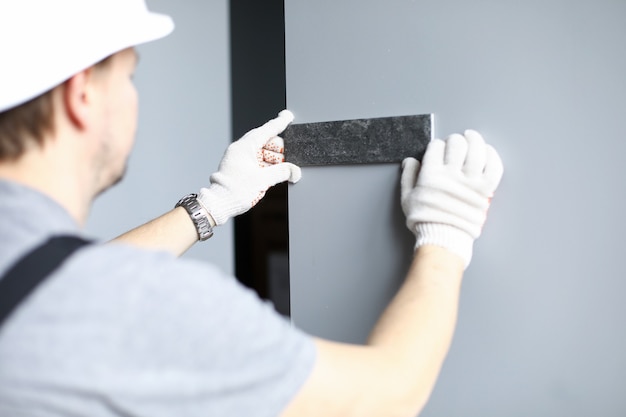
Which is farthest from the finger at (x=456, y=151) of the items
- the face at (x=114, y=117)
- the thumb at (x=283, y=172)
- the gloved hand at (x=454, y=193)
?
the face at (x=114, y=117)

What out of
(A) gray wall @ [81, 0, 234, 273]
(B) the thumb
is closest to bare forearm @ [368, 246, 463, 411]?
(B) the thumb

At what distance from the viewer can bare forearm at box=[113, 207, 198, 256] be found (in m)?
1.04

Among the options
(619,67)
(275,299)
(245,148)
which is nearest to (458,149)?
(619,67)

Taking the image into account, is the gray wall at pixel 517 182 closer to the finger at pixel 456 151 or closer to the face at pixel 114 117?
the finger at pixel 456 151

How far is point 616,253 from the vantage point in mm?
835

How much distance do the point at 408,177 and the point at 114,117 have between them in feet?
1.37

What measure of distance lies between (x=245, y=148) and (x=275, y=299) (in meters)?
0.76

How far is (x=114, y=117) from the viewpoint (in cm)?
71

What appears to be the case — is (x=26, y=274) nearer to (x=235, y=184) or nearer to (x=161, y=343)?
(x=161, y=343)

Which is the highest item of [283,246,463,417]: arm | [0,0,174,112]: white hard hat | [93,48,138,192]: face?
[0,0,174,112]: white hard hat

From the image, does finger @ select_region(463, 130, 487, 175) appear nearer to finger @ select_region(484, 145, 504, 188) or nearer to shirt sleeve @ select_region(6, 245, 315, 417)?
finger @ select_region(484, 145, 504, 188)

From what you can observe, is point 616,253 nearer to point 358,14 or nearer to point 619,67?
point 619,67

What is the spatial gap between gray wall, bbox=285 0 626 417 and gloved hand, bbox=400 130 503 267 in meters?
0.04

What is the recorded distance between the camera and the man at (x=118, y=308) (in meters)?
0.56
